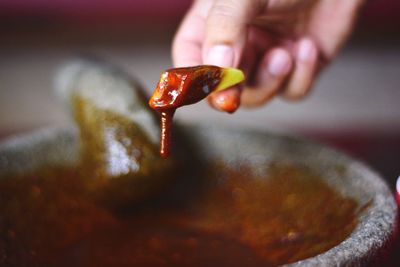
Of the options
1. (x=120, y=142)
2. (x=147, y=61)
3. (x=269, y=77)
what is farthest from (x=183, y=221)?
(x=147, y=61)

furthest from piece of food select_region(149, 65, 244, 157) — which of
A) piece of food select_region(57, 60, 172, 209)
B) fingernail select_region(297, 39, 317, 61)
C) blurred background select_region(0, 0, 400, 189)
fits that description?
blurred background select_region(0, 0, 400, 189)

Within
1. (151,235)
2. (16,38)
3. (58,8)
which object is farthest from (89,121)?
(16,38)

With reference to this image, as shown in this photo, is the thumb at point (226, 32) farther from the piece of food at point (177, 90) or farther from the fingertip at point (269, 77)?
the fingertip at point (269, 77)

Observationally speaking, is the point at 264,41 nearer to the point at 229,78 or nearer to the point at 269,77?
the point at 269,77

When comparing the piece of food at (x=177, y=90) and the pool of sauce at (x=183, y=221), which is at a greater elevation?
the piece of food at (x=177, y=90)

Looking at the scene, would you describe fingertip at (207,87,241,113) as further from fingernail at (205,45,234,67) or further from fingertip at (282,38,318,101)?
fingertip at (282,38,318,101)

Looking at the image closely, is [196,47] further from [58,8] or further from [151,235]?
[58,8]

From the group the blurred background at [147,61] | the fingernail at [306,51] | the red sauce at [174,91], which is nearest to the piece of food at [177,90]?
the red sauce at [174,91]
